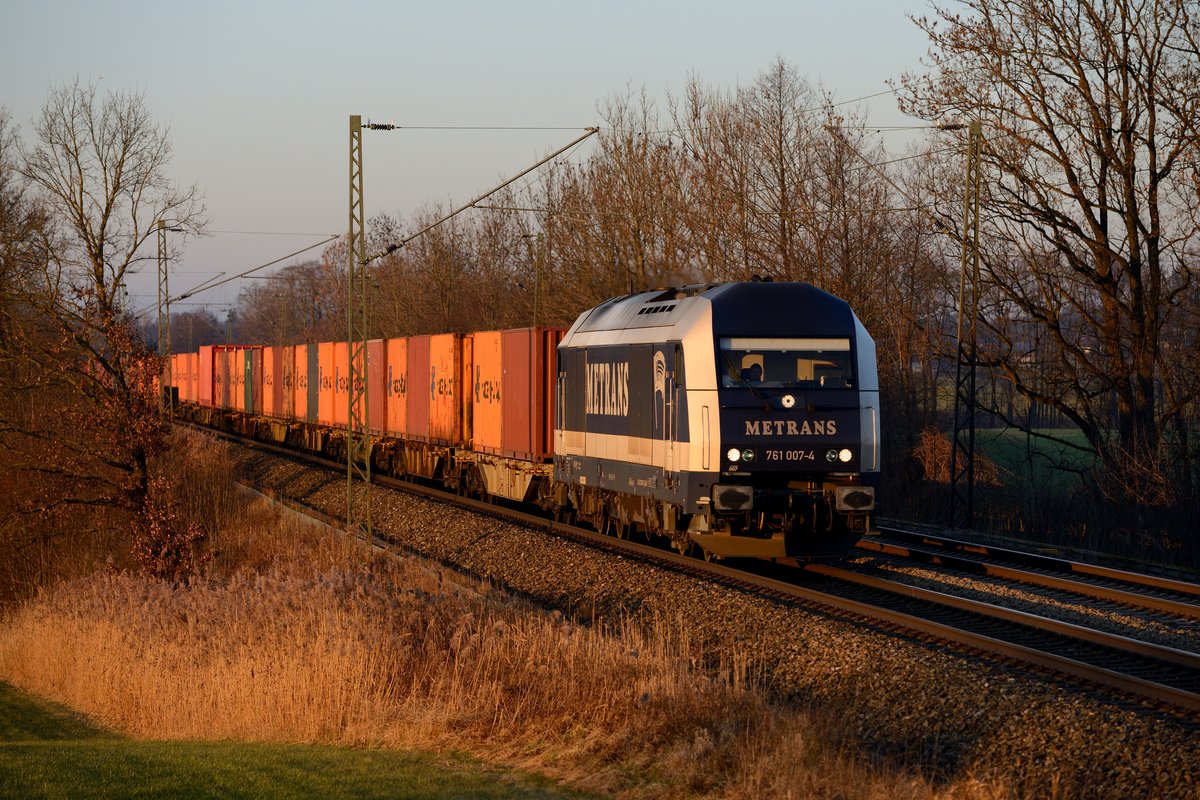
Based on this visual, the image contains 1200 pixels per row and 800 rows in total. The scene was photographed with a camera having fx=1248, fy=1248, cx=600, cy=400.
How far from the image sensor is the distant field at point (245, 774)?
25.8 ft

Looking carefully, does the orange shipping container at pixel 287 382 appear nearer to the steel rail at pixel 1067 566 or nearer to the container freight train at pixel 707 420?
the container freight train at pixel 707 420

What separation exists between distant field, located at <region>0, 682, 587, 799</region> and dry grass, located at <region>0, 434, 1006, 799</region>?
41 cm

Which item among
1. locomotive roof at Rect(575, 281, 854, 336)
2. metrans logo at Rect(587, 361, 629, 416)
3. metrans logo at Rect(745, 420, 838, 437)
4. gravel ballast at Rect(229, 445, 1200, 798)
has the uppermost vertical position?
locomotive roof at Rect(575, 281, 854, 336)

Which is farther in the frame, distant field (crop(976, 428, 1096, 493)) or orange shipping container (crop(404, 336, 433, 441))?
orange shipping container (crop(404, 336, 433, 441))

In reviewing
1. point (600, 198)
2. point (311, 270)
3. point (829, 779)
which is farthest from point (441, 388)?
point (311, 270)

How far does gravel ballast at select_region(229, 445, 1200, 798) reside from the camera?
795 centimetres

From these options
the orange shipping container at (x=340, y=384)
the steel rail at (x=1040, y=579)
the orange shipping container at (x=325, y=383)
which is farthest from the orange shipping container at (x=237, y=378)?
the steel rail at (x=1040, y=579)

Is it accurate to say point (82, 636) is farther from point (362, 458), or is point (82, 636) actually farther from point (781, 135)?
point (781, 135)

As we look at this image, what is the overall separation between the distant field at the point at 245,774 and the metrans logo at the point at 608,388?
8.20m

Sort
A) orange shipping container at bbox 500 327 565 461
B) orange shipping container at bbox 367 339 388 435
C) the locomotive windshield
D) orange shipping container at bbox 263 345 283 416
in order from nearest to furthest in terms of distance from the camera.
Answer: the locomotive windshield, orange shipping container at bbox 500 327 565 461, orange shipping container at bbox 367 339 388 435, orange shipping container at bbox 263 345 283 416

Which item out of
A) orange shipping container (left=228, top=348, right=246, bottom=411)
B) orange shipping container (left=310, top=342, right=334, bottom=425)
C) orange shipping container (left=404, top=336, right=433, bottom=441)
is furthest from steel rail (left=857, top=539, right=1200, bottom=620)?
orange shipping container (left=228, top=348, right=246, bottom=411)

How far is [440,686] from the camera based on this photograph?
393 inches

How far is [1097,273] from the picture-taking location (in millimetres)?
24344

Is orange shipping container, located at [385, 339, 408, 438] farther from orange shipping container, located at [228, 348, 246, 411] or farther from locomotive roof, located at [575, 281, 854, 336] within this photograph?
orange shipping container, located at [228, 348, 246, 411]
